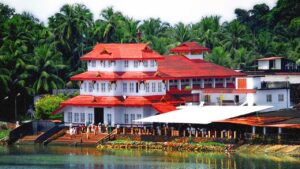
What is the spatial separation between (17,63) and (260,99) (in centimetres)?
2223

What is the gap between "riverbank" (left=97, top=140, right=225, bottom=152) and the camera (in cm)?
8138

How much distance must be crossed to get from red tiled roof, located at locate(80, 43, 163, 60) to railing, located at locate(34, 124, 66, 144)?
5807mm

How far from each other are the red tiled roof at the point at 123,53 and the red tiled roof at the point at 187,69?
296 centimetres

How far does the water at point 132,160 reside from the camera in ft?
242

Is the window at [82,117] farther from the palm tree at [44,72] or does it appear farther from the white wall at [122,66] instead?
the palm tree at [44,72]

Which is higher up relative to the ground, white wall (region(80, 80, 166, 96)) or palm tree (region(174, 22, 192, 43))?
palm tree (region(174, 22, 192, 43))

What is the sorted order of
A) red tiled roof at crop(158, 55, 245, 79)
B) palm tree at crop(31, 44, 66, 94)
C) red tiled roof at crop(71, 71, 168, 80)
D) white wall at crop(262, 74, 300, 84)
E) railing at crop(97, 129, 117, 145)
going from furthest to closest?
palm tree at crop(31, 44, 66, 94), white wall at crop(262, 74, 300, 84), red tiled roof at crop(158, 55, 245, 79), red tiled roof at crop(71, 71, 168, 80), railing at crop(97, 129, 117, 145)

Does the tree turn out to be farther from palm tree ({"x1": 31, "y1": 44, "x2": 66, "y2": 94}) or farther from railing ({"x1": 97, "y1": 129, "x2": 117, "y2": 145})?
railing ({"x1": 97, "y1": 129, "x2": 117, "y2": 145})

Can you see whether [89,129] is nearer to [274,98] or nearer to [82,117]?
[82,117]

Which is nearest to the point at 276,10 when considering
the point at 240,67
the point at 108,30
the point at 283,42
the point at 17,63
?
the point at 283,42

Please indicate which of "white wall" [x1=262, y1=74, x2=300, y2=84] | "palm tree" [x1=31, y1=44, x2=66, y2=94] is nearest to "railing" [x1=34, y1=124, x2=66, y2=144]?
"palm tree" [x1=31, y1=44, x2=66, y2=94]

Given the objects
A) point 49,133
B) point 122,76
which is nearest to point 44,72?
point 49,133

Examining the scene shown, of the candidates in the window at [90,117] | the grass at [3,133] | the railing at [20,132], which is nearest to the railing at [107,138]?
the window at [90,117]

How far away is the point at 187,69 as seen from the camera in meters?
97.8
